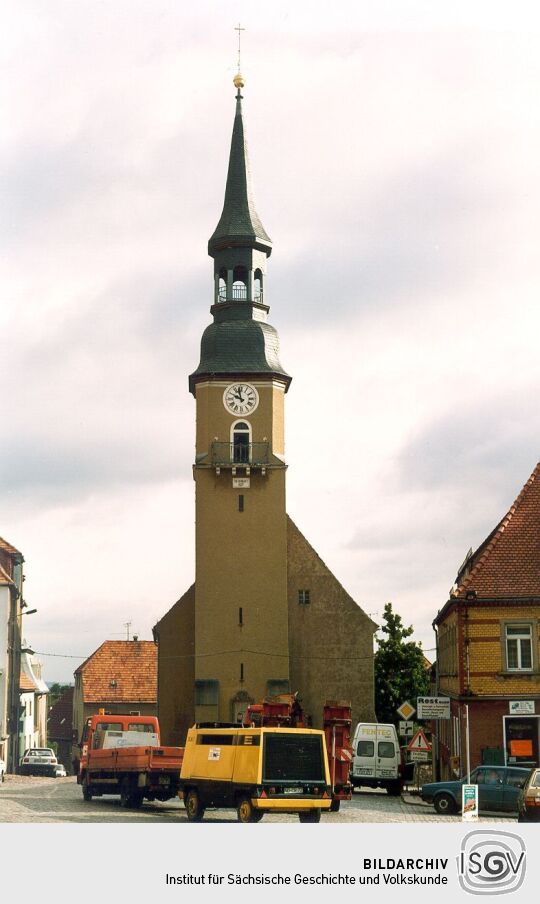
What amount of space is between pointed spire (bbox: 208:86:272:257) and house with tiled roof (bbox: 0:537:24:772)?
63.8ft

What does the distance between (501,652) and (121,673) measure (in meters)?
49.9

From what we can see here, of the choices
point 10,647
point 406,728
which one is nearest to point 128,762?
point 406,728

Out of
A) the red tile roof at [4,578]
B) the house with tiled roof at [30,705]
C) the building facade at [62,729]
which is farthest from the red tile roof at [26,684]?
the building facade at [62,729]

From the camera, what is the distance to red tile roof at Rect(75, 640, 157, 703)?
84.8 m

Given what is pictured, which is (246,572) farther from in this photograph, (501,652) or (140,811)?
(140,811)

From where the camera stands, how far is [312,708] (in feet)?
202

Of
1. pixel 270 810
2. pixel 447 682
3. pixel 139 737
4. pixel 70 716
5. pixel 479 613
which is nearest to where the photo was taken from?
pixel 270 810

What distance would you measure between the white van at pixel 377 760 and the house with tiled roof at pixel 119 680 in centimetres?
3893

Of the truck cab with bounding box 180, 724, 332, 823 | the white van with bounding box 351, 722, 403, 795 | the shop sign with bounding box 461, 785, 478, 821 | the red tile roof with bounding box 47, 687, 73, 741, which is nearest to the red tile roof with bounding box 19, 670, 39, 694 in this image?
the white van with bounding box 351, 722, 403, 795

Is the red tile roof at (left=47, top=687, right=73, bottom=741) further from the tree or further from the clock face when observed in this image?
the clock face

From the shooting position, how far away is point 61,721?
107625mm

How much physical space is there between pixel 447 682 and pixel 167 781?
1845 cm

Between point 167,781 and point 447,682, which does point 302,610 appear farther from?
point 167,781
